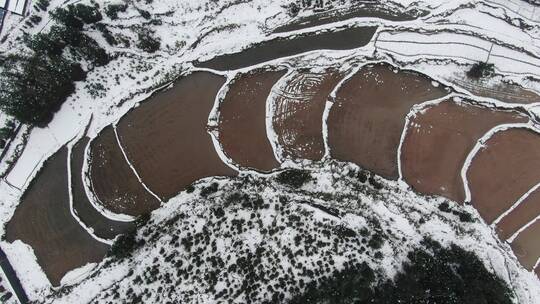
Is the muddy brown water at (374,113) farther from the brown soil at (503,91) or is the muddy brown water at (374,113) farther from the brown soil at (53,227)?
the brown soil at (53,227)

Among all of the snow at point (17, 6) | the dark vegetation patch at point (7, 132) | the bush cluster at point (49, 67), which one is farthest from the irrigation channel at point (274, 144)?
the snow at point (17, 6)

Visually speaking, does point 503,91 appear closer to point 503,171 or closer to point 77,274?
point 503,171

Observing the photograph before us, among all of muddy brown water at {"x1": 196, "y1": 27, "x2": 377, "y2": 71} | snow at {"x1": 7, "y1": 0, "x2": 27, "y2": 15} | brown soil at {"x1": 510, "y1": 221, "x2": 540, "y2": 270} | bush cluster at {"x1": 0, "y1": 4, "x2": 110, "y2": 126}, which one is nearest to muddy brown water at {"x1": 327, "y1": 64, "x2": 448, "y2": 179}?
muddy brown water at {"x1": 196, "y1": 27, "x2": 377, "y2": 71}

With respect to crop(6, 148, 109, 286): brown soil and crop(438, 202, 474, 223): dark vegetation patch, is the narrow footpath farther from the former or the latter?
crop(438, 202, 474, 223): dark vegetation patch

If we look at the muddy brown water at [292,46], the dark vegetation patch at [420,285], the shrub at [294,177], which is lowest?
the dark vegetation patch at [420,285]

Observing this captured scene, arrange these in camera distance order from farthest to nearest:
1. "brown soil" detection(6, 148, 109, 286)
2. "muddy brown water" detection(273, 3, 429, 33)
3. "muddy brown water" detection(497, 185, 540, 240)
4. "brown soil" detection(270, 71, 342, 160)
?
"muddy brown water" detection(273, 3, 429, 33) < "brown soil" detection(270, 71, 342, 160) < "brown soil" detection(6, 148, 109, 286) < "muddy brown water" detection(497, 185, 540, 240)
